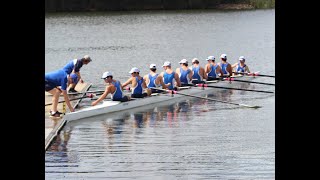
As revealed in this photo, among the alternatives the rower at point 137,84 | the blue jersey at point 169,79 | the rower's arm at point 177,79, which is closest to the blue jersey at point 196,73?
the rower's arm at point 177,79

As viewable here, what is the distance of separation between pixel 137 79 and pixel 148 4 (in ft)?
212

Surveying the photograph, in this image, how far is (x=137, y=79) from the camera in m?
15.3

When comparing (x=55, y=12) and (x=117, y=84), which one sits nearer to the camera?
(x=117, y=84)

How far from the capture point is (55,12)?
2923 inches

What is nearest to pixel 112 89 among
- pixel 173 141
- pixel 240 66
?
pixel 173 141

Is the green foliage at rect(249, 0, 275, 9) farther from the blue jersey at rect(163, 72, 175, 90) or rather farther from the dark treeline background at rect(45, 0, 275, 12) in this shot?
A: the blue jersey at rect(163, 72, 175, 90)

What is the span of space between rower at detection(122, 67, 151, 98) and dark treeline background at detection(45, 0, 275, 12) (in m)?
58.5

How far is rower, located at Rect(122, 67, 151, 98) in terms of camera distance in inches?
603

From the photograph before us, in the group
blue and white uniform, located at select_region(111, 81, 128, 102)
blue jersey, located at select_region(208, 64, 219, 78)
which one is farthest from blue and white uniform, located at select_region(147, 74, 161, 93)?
blue jersey, located at select_region(208, 64, 219, 78)

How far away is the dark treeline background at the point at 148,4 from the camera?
2945 inches
